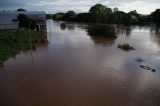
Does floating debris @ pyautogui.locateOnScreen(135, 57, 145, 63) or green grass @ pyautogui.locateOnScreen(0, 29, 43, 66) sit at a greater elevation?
green grass @ pyautogui.locateOnScreen(0, 29, 43, 66)

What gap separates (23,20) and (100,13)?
24.8 metres

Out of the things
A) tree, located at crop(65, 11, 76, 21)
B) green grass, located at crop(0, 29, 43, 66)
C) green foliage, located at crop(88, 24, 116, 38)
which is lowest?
green grass, located at crop(0, 29, 43, 66)

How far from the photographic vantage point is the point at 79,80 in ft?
40.2

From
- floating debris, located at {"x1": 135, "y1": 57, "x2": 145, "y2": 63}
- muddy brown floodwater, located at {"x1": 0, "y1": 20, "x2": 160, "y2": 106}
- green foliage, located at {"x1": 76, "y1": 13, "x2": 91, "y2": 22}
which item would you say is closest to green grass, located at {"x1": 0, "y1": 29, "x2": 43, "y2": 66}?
muddy brown floodwater, located at {"x1": 0, "y1": 20, "x2": 160, "y2": 106}

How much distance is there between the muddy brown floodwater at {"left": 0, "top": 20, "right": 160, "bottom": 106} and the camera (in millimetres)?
9812

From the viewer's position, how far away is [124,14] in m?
50.0

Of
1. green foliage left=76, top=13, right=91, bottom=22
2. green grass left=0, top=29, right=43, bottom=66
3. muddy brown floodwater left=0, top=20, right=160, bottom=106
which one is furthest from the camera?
green foliage left=76, top=13, right=91, bottom=22

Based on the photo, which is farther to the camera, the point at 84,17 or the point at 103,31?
the point at 84,17

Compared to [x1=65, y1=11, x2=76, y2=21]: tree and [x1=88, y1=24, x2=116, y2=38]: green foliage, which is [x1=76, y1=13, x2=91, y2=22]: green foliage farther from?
[x1=88, y1=24, x2=116, y2=38]: green foliage

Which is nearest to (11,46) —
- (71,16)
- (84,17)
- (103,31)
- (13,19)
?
(13,19)

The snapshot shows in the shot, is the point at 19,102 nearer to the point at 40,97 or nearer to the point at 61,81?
the point at 40,97

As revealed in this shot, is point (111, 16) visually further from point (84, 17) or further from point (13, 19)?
point (13, 19)

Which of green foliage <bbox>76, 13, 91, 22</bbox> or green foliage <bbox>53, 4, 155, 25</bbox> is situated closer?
green foliage <bbox>53, 4, 155, 25</bbox>

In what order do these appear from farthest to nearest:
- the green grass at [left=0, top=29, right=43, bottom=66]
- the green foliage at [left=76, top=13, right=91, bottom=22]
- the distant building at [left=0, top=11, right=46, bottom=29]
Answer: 1. the green foliage at [left=76, top=13, right=91, bottom=22]
2. the distant building at [left=0, top=11, right=46, bottom=29]
3. the green grass at [left=0, top=29, right=43, bottom=66]
